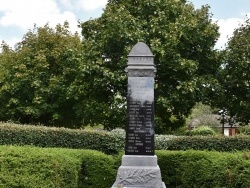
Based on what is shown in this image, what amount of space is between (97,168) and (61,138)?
7.47 ft

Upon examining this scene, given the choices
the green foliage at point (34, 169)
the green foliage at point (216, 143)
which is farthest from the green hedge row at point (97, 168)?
the green foliage at point (216, 143)

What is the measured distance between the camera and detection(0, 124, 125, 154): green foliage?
46.2ft

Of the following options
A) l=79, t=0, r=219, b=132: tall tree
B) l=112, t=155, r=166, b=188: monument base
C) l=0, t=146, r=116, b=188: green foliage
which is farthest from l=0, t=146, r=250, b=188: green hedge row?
l=79, t=0, r=219, b=132: tall tree

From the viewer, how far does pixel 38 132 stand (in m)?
14.5

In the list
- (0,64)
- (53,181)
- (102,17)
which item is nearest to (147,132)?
(53,181)

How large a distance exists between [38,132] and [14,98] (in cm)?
1359

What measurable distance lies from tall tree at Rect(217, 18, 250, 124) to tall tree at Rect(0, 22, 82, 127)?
827 centimetres

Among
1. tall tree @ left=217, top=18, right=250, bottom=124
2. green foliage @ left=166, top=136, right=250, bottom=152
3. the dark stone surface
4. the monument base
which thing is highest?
tall tree @ left=217, top=18, right=250, bottom=124

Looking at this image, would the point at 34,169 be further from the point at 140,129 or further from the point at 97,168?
the point at 97,168

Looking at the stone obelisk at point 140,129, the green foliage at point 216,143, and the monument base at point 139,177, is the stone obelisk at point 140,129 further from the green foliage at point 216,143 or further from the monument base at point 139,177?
the green foliage at point 216,143

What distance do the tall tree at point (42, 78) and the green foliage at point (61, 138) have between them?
8.30 meters

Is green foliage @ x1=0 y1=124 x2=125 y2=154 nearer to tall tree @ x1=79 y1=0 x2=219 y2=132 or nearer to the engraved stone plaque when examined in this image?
the engraved stone plaque

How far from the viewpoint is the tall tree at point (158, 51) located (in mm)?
21719

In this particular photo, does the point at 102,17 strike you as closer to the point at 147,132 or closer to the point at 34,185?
the point at 147,132
